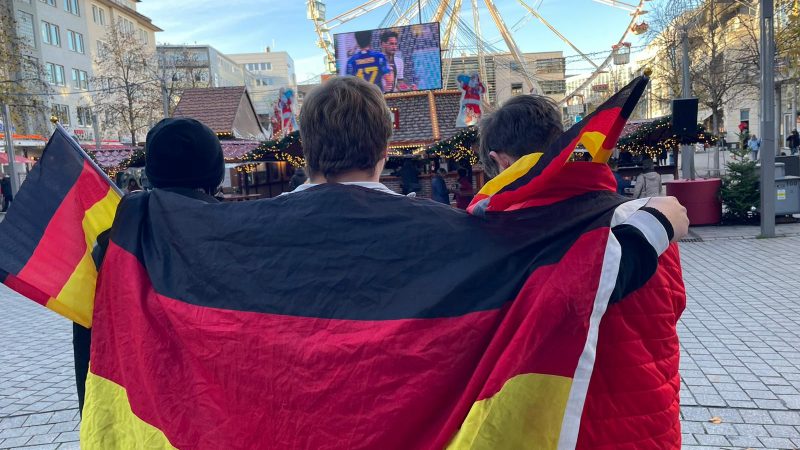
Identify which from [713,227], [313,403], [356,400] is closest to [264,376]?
[313,403]

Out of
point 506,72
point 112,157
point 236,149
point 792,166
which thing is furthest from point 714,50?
point 506,72

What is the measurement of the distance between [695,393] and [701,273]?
4743 millimetres

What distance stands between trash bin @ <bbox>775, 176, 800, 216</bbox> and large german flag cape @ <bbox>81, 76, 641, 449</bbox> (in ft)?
42.3

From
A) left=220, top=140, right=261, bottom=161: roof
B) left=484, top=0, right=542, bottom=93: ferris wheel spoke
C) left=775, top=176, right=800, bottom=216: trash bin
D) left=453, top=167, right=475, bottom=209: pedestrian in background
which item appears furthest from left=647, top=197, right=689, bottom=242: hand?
left=484, top=0, right=542, bottom=93: ferris wheel spoke

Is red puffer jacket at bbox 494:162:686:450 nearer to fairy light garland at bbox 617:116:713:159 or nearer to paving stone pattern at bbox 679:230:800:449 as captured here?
paving stone pattern at bbox 679:230:800:449

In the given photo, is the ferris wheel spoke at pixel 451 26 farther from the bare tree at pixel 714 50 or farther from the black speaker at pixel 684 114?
the black speaker at pixel 684 114

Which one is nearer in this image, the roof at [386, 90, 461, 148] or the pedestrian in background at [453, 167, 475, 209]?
the pedestrian in background at [453, 167, 475, 209]

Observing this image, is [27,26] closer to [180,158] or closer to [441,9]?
[441,9]

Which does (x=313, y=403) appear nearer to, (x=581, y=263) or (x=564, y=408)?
(x=564, y=408)

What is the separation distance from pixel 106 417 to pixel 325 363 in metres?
0.76

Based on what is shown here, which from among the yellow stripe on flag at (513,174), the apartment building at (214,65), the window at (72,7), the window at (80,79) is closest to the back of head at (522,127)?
the yellow stripe on flag at (513,174)

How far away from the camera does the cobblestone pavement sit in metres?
4.03

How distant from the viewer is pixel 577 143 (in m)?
1.52

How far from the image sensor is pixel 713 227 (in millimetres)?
13047
